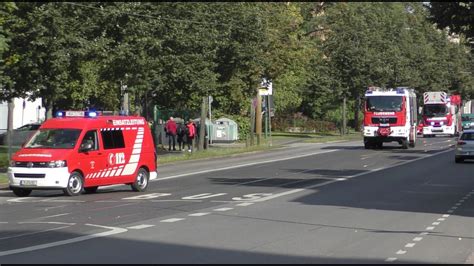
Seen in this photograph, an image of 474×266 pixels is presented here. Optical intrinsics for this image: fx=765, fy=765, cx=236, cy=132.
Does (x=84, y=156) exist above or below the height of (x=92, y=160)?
above

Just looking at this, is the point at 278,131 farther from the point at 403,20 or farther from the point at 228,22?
the point at 228,22

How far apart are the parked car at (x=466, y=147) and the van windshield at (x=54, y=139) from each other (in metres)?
19.2

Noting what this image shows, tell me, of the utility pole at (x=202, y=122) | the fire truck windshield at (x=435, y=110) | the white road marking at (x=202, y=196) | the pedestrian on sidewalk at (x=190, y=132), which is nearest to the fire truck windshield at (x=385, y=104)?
the utility pole at (x=202, y=122)

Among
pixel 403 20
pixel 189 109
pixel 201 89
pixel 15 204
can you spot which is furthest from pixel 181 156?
pixel 403 20

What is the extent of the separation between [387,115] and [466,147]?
422 inches

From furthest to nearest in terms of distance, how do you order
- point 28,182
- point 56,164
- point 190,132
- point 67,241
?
point 190,132 < point 28,182 < point 56,164 < point 67,241

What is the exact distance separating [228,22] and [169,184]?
1497 centimetres

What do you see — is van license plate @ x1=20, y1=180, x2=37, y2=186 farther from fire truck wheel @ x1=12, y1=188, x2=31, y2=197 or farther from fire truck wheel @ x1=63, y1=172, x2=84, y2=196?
fire truck wheel @ x1=63, y1=172, x2=84, y2=196

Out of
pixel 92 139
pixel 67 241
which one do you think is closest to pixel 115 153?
pixel 92 139

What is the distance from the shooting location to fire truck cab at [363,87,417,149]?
4344 cm

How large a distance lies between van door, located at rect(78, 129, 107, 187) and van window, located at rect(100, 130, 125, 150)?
27 centimetres

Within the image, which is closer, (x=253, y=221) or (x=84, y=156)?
(x=253, y=221)

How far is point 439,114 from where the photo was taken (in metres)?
65.5

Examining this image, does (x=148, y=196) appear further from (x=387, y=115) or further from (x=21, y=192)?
(x=387, y=115)
